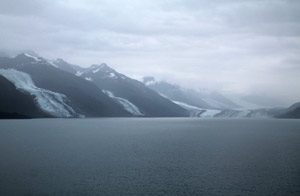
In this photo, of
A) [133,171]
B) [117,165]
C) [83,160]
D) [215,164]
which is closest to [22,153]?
[83,160]

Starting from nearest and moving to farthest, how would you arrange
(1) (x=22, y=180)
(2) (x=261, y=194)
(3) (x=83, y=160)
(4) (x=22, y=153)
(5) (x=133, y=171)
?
(2) (x=261, y=194), (1) (x=22, y=180), (5) (x=133, y=171), (3) (x=83, y=160), (4) (x=22, y=153)

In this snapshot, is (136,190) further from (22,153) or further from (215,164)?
(22,153)

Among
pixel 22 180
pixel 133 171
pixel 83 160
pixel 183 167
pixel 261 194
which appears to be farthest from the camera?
pixel 83 160

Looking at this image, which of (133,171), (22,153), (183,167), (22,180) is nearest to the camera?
(22,180)

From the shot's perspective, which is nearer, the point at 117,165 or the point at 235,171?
the point at 235,171

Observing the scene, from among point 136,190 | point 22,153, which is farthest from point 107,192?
point 22,153

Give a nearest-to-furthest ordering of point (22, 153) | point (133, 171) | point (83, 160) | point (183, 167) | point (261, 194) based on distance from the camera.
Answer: point (261, 194) < point (133, 171) < point (183, 167) < point (83, 160) < point (22, 153)

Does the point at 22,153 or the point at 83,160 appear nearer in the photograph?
the point at 83,160

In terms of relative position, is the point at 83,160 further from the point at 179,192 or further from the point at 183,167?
the point at 179,192
